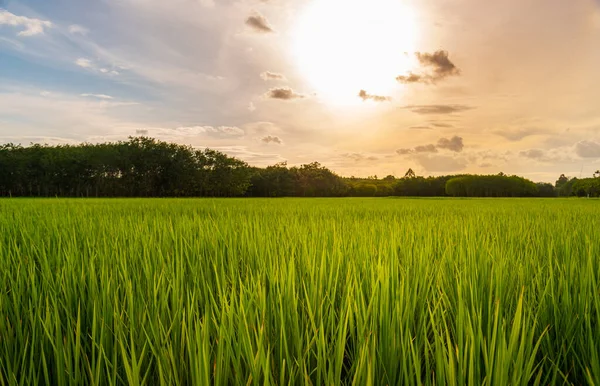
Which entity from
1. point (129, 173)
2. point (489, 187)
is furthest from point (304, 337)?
point (489, 187)

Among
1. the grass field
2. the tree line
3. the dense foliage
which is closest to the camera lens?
the grass field

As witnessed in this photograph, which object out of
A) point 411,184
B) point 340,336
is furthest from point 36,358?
point 411,184

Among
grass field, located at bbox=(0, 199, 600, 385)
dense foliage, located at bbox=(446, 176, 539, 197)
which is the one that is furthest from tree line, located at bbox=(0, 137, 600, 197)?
grass field, located at bbox=(0, 199, 600, 385)

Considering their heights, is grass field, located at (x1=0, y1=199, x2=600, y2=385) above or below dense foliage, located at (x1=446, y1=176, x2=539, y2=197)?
below

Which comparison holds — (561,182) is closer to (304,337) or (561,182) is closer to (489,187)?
(489,187)

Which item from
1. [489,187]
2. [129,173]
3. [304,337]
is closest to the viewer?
Answer: [304,337]

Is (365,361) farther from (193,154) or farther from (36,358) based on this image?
(193,154)

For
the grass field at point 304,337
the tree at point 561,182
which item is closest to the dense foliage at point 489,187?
the tree at point 561,182

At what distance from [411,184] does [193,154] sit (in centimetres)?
4073

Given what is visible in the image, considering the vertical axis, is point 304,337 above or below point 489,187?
below

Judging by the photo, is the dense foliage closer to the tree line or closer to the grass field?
the tree line

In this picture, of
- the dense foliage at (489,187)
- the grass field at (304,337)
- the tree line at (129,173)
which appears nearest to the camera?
the grass field at (304,337)

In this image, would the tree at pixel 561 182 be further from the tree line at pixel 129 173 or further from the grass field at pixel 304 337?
the grass field at pixel 304 337

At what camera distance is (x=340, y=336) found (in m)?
0.83
